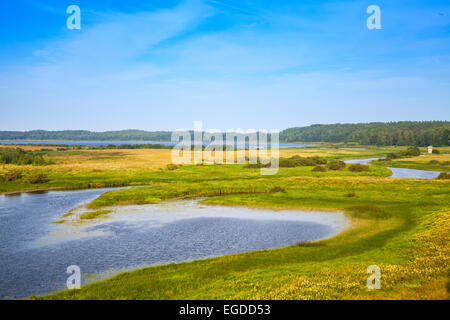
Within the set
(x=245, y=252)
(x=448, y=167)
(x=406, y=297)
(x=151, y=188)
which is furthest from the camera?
(x=448, y=167)

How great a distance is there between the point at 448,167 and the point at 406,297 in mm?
103464

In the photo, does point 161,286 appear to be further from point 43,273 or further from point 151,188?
point 151,188

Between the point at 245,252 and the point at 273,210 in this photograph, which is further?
the point at 273,210

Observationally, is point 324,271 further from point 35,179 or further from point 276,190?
point 35,179

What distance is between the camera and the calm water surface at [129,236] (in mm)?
25188

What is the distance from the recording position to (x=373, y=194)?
183 ft

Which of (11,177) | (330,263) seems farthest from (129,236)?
(11,177)

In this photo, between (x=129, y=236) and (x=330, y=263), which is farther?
(x=129, y=236)

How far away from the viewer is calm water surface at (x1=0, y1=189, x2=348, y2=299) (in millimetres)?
25188

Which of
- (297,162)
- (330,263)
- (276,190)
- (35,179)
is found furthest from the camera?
(297,162)

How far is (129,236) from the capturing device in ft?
111

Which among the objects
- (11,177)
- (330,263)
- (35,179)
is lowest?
(330,263)

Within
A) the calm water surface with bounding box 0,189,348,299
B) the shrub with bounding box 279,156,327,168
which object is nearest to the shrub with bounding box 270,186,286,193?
the calm water surface with bounding box 0,189,348,299
